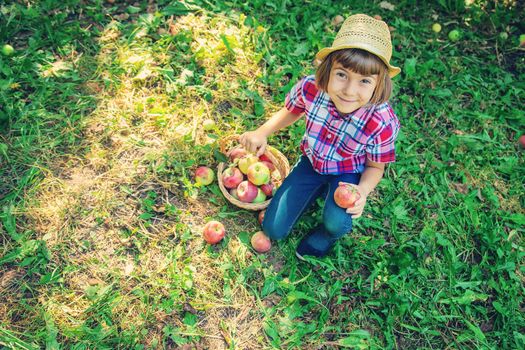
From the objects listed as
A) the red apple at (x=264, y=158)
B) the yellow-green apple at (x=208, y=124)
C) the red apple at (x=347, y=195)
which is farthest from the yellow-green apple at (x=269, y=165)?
the red apple at (x=347, y=195)

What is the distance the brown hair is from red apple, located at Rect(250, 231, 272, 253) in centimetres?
122

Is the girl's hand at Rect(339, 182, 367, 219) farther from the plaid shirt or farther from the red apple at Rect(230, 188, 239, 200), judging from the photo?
the red apple at Rect(230, 188, 239, 200)

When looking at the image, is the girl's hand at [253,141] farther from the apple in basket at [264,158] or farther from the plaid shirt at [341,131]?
the apple in basket at [264,158]

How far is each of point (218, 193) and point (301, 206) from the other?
2.13 ft

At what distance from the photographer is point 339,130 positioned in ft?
8.36

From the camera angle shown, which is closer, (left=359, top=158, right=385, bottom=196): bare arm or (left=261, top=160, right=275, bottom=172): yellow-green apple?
(left=359, top=158, right=385, bottom=196): bare arm

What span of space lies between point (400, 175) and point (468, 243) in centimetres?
73

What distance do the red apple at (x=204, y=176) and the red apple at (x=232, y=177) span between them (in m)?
0.13

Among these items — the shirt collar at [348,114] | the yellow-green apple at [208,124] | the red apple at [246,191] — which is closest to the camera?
the shirt collar at [348,114]

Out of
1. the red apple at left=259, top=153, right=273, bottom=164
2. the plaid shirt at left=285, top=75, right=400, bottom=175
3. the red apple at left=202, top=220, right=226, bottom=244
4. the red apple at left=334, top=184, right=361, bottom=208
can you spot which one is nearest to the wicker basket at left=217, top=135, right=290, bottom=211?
the red apple at left=259, top=153, right=273, bottom=164

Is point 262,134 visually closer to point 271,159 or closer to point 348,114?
point 271,159

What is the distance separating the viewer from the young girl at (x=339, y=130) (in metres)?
2.10

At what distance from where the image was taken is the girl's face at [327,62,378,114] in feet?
7.11

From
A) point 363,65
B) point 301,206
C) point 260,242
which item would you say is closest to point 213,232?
point 260,242
